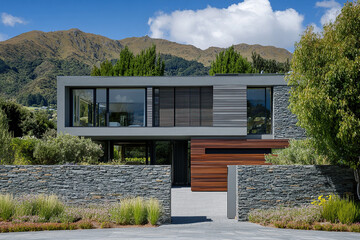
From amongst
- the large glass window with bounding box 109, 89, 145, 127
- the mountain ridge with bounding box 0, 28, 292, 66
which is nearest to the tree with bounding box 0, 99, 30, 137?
the large glass window with bounding box 109, 89, 145, 127

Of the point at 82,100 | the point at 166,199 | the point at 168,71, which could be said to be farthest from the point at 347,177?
the point at 168,71

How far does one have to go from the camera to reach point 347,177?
11.5 metres

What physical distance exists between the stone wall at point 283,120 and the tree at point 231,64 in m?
13.8

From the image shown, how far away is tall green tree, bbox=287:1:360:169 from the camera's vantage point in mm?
9969

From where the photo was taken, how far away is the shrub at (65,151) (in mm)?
13812

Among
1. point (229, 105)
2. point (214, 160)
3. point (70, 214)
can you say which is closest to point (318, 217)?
point (70, 214)

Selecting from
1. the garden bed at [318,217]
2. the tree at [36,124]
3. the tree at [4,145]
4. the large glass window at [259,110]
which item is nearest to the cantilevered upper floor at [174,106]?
the large glass window at [259,110]

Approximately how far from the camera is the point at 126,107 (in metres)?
19.1

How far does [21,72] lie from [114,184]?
238 feet

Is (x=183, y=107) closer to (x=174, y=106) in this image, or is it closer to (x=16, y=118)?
(x=174, y=106)

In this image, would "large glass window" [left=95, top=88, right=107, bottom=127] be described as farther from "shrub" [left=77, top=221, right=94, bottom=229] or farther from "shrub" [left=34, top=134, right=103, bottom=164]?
"shrub" [left=77, top=221, right=94, bottom=229]

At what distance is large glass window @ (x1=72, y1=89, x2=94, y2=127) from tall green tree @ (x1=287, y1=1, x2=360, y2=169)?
11.6 metres

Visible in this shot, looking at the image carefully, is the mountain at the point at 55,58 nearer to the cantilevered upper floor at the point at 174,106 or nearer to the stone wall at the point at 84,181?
the cantilevered upper floor at the point at 174,106

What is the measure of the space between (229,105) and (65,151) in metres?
8.46
